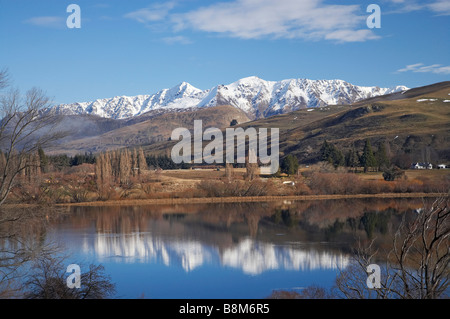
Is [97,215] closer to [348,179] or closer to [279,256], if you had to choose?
[279,256]

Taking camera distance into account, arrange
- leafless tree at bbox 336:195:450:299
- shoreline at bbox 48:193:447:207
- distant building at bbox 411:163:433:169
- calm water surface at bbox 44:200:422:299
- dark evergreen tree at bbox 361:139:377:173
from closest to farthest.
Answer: leafless tree at bbox 336:195:450:299, calm water surface at bbox 44:200:422:299, shoreline at bbox 48:193:447:207, dark evergreen tree at bbox 361:139:377:173, distant building at bbox 411:163:433:169

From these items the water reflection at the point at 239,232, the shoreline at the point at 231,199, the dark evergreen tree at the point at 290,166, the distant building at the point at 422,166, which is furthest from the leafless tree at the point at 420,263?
the distant building at the point at 422,166

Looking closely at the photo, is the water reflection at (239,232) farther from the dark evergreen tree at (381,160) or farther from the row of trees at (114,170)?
the dark evergreen tree at (381,160)

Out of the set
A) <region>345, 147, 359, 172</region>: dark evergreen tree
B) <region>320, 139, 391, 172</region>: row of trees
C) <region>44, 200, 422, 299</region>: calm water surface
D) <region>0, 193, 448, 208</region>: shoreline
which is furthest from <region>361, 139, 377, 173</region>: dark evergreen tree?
<region>44, 200, 422, 299</region>: calm water surface

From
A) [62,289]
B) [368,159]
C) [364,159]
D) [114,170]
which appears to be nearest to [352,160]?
[364,159]

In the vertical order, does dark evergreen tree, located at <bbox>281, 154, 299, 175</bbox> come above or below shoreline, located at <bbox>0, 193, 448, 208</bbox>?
above

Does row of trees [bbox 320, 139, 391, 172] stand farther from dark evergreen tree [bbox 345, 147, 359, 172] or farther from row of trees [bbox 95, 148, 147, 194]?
row of trees [bbox 95, 148, 147, 194]

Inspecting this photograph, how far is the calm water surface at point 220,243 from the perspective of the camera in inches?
802

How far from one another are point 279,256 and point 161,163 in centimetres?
6796

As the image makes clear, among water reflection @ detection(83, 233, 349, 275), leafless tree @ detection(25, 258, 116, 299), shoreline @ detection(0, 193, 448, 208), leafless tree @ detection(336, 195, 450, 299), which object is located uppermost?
leafless tree @ detection(336, 195, 450, 299)

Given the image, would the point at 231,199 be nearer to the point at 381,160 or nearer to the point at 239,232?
the point at 239,232

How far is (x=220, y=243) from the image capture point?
29.9 meters

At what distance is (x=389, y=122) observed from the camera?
366 feet

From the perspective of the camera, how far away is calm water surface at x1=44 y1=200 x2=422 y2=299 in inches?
802
